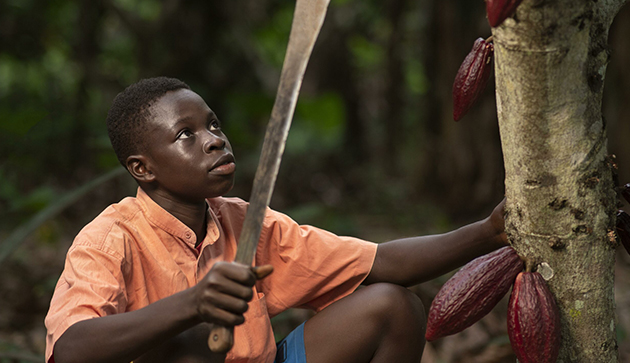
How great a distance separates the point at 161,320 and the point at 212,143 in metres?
0.44

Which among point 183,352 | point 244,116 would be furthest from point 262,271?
point 244,116

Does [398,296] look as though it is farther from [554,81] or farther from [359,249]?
[554,81]

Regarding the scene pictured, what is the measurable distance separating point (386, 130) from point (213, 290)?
19.7 ft

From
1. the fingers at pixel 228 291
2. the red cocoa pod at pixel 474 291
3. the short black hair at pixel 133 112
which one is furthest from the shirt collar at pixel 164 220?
the red cocoa pod at pixel 474 291

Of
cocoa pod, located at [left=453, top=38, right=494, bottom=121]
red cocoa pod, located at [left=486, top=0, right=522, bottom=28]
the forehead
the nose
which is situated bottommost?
the nose

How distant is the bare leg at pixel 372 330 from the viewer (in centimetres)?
142

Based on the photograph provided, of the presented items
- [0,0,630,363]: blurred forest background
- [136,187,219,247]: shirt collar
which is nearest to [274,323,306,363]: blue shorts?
[136,187,219,247]: shirt collar

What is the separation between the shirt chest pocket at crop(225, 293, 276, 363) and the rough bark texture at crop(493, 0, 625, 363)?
0.65m

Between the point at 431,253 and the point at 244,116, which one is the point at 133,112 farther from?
the point at 244,116

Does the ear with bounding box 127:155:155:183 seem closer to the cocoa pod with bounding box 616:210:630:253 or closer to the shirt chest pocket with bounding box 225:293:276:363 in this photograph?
the shirt chest pocket with bounding box 225:293:276:363

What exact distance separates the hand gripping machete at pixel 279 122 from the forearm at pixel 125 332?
0.36ft

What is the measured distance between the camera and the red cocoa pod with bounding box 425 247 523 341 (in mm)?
998

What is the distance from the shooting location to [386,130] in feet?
22.3

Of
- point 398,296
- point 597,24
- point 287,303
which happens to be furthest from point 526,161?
point 287,303
